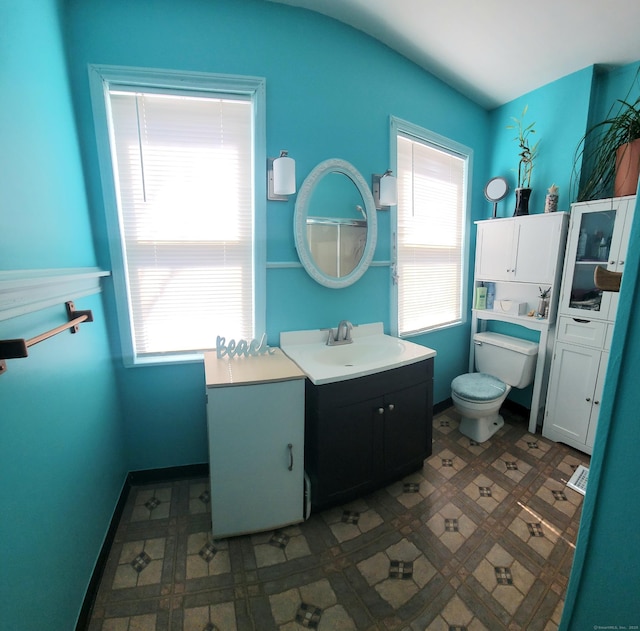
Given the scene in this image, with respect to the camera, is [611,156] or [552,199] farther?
[552,199]

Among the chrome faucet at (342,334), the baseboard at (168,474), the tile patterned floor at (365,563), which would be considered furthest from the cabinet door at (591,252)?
the baseboard at (168,474)

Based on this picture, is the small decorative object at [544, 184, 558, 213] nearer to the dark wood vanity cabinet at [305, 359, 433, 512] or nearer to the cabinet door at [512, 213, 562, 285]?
the cabinet door at [512, 213, 562, 285]

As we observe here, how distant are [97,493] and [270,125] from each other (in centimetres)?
204

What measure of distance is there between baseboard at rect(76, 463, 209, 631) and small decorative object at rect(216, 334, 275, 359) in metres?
0.79

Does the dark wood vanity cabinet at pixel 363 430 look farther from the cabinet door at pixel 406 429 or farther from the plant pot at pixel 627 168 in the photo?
the plant pot at pixel 627 168

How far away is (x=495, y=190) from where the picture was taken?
2.45 meters

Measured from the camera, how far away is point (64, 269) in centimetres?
115

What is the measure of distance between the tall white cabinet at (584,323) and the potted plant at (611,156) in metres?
0.15

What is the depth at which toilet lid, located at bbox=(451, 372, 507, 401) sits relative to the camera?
207 centimetres

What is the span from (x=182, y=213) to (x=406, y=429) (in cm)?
178

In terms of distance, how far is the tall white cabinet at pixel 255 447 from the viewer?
1322 millimetres

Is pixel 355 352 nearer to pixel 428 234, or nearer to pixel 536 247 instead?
pixel 428 234

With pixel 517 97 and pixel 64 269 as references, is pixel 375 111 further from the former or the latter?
pixel 64 269

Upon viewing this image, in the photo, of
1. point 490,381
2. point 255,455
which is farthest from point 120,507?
point 490,381
